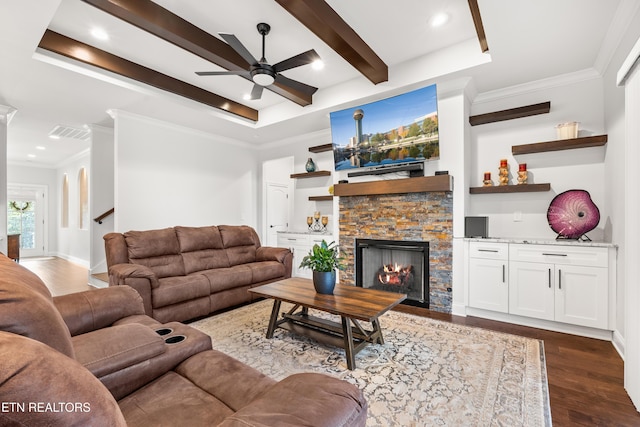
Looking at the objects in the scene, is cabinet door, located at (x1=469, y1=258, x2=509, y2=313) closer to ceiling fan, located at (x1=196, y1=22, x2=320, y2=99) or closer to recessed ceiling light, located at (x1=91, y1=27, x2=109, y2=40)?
ceiling fan, located at (x1=196, y1=22, x2=320, y2=99)

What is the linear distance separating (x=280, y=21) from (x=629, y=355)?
3708 mm

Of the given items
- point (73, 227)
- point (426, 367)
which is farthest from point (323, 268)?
point (73, 227)

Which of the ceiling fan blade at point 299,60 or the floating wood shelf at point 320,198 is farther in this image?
the floating wood shelf at point 320,198

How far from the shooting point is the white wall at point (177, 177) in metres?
4.49

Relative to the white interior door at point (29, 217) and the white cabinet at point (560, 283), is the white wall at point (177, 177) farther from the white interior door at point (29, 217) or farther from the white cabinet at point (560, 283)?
the white interior door at point (29, 217)

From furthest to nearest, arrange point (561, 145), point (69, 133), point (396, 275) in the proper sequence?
point (69, 133), point (396, 275), point (561, 145)

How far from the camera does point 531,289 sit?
10.1 feet

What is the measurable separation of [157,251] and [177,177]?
2022mm

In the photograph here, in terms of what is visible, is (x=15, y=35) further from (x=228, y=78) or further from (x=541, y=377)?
(x=541, y=377)

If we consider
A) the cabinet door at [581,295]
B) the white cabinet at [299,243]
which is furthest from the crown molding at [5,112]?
the cabinet door at [581,295]

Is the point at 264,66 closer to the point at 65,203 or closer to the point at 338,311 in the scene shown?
the point at 338,311

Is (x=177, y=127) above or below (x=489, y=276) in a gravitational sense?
above

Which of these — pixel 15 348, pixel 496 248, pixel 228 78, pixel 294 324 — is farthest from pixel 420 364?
pixel 228 78

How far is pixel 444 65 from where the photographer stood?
329 cm
